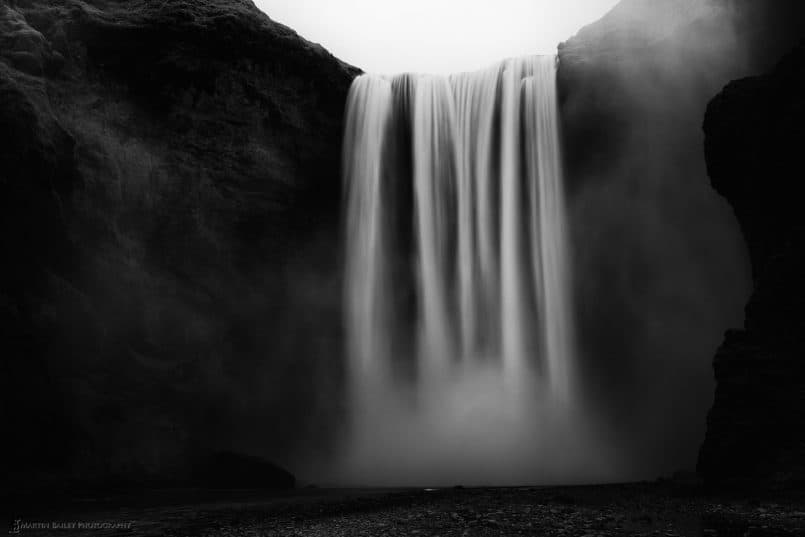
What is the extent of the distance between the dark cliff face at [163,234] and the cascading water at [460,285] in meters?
1.78

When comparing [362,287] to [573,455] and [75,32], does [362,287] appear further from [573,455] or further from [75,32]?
[75,32]

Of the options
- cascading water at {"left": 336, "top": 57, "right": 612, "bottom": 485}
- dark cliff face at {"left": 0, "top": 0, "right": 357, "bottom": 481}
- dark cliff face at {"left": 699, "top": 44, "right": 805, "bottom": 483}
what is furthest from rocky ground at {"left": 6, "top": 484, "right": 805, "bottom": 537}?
cascading water at {"left": 336, "top": 57, "right": 612, "bottom": 485}

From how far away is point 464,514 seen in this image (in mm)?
12219

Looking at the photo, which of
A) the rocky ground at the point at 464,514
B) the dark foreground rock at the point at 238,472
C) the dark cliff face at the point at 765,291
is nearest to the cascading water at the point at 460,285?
the dark foreground rock at the point at 238,472

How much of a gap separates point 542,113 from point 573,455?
13345mm

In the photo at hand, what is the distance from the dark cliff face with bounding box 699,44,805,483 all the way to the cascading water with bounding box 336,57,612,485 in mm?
7214

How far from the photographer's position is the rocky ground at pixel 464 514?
10492 millimetres

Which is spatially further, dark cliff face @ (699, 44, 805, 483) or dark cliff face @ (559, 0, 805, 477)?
dark cliff face @ (559, 0, 805, 477)

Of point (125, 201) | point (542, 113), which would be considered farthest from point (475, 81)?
point (125, 201)

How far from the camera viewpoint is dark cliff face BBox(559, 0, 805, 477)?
21891 millimetres

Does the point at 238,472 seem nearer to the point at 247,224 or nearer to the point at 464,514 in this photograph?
the point at 247,224

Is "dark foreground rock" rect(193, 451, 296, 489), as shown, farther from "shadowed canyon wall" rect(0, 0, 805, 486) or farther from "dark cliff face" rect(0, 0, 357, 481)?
"shadowed canyon wall" rect(0, 0, 805, 486)

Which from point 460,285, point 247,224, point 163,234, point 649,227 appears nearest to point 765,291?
point 649,227

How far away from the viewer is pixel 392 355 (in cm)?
2584
